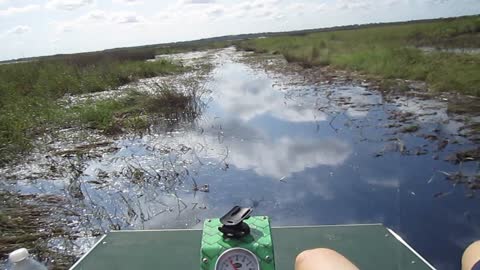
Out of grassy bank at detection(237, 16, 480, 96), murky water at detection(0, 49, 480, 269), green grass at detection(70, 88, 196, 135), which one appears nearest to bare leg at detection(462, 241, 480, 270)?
murky water at detection(0, 49, 480, 269)

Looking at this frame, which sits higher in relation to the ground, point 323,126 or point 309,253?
point 309,253

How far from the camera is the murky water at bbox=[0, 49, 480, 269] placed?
3461mm

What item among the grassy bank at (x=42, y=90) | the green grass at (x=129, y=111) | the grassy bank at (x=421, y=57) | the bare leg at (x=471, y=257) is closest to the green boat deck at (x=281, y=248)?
the bare leg at (x=471, y=257)

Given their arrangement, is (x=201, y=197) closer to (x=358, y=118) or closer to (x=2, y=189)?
(x=2, y=189)

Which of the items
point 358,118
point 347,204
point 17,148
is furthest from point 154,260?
point 358,118

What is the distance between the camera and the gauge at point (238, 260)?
860 mm

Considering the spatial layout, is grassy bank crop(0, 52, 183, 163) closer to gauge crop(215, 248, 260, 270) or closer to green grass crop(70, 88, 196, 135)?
green grass crop(70, 88, 196, 135)

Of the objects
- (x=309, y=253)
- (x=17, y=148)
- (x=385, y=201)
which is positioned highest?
(x=309, y=253)

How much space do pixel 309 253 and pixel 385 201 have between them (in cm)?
304

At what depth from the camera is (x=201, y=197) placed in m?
4.01

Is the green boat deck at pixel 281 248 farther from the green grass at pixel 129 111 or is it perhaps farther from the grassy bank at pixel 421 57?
the grassy bank at pixel 421 57

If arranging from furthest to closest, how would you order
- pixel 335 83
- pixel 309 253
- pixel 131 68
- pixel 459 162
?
pixel 131 68 < pixel 335 83 < pixel 459 162 < pixel 309 253

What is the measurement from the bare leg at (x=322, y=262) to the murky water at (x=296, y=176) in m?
2.32

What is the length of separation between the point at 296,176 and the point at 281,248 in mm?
3187
